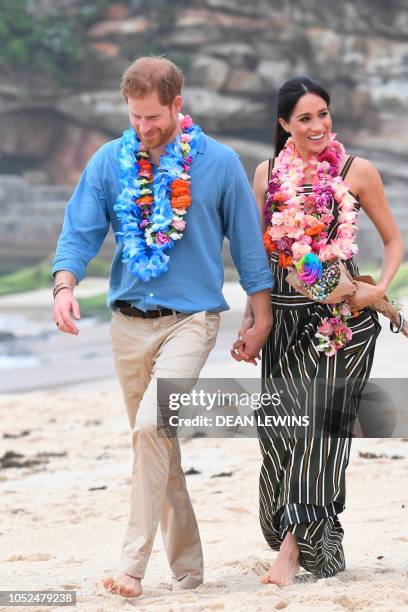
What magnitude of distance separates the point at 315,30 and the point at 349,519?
12805mm

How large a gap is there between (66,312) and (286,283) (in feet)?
2.86

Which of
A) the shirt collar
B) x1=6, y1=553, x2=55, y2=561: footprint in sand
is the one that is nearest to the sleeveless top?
the shirt collar

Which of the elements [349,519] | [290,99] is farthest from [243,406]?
[349,519]

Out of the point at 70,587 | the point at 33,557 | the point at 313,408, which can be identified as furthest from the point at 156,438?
the point at 33,557

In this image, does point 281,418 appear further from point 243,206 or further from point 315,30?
point 315,30

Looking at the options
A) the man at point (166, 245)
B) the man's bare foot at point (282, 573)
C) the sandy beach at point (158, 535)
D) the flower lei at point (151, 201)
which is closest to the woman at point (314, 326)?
the man's bare foot at point (282, 573)

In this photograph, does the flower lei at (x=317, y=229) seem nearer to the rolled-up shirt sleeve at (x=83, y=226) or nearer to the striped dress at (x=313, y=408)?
the striped dress at (x=313, y=408)

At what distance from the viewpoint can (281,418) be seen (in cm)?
446

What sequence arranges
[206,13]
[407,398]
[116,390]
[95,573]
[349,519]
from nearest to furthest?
[95,573], [349,519], [407,398], [116,390], [206,13]

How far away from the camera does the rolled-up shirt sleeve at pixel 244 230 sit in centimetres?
429

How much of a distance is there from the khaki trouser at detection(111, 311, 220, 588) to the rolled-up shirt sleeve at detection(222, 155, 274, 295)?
212 millimetres

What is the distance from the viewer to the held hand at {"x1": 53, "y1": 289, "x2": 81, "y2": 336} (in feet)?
13.3

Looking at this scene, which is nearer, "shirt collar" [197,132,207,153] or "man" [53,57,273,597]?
"man" [53,57,273,597]

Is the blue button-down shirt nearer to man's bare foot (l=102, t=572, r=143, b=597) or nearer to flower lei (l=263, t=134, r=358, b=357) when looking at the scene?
flower lei (l=263, t=134, r=358, b=357)
